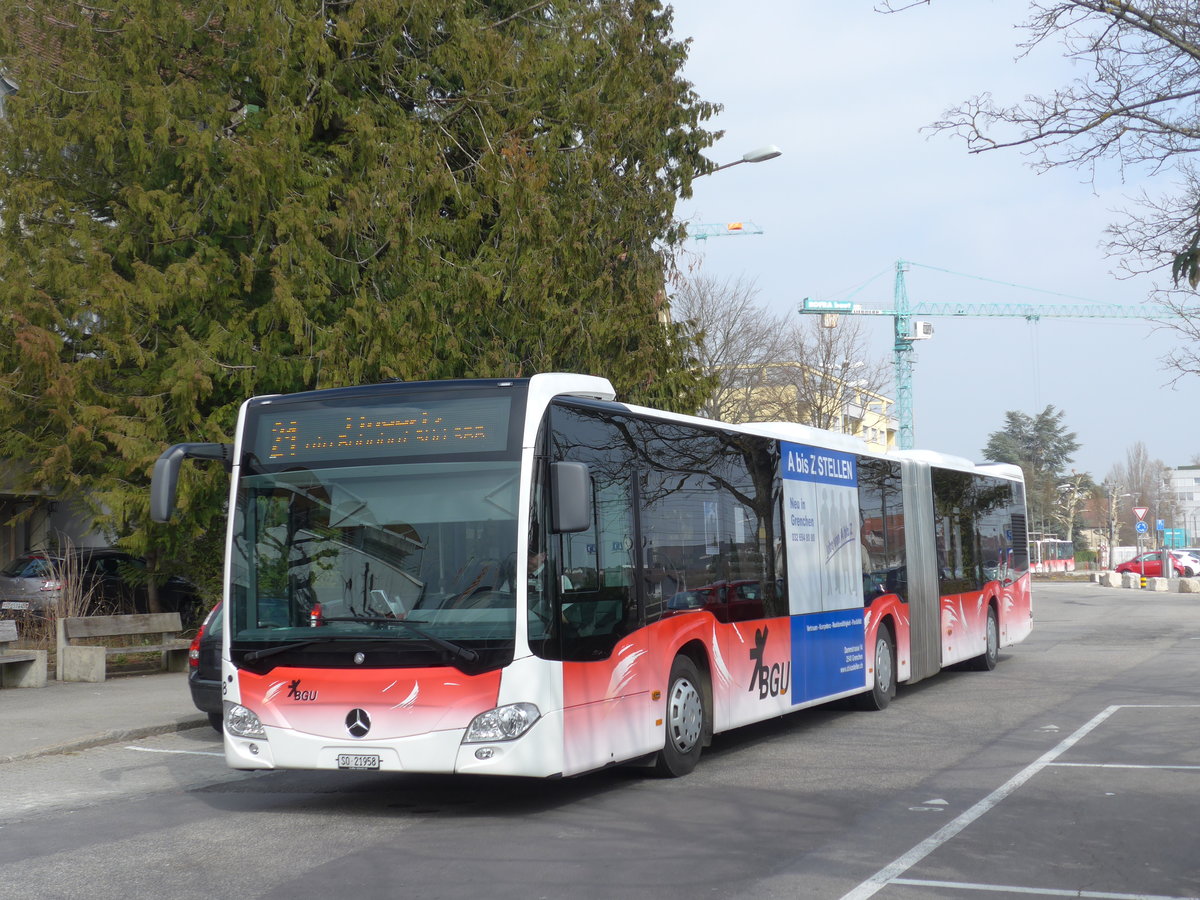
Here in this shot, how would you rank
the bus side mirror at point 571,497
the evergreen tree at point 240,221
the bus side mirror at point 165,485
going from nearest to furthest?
the bus side mirror at point 571,497, the bus side mirror at point 165,485, the evergreen tree at point 240,221

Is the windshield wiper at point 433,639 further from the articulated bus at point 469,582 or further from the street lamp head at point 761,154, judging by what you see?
the street lamp head at point 761,154

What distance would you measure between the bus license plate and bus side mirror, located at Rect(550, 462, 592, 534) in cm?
180

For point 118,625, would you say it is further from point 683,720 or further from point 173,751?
point 683,720

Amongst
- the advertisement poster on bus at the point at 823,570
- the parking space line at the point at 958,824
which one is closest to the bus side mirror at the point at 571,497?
the parking space line at the point at 958,824

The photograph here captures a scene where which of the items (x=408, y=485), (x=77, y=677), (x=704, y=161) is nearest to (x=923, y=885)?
(x=408, y=485)

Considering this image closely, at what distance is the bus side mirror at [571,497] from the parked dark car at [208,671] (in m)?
5.42

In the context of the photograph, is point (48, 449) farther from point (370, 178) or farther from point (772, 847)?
point (772, 847)

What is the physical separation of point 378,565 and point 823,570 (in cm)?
597

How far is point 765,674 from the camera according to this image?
1194cm

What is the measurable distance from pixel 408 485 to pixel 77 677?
1113 centimetres

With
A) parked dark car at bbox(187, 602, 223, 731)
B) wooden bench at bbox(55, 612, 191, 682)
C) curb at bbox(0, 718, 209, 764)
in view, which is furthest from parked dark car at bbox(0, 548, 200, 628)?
parked dark car at bbox(187, 602, 223, 731)

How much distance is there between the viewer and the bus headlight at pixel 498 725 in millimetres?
8461

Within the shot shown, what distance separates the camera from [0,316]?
1845cm

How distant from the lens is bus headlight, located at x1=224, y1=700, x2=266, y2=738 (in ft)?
29.5
